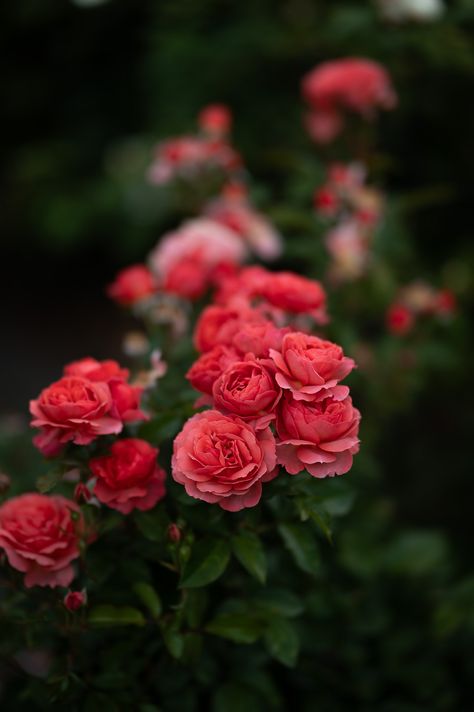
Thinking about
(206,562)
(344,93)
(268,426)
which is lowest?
(206,562)

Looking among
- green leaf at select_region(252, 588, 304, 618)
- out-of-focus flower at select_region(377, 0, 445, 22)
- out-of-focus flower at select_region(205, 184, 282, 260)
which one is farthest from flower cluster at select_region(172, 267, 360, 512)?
out-of-focus flower at select_region(377, 0, 445, 22)

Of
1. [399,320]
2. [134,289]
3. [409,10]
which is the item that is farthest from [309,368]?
[409,10]

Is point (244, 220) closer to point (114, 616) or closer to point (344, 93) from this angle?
point (344, 93)

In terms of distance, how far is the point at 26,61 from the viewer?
171 inches

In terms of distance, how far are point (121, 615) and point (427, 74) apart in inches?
83.1

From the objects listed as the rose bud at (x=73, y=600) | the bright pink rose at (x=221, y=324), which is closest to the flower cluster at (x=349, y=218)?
the bright pink rose at (x=221, y=324)

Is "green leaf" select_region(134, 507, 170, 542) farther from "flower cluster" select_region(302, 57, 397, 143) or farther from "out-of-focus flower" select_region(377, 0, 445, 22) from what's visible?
"out-of-focus flower" select_region(377, 0, 445, 22)

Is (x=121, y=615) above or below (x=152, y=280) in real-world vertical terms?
below

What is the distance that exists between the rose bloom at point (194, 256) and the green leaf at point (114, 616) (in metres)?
0.64

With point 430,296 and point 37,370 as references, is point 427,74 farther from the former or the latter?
point 37,370

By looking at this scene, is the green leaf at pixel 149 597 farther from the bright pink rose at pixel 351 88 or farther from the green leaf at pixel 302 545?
the bright pink rose at pixel 351 88

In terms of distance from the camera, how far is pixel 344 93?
→ 1.84 meters

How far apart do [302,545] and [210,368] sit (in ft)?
1.04

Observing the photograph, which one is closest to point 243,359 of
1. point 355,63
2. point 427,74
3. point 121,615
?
point 121,615
